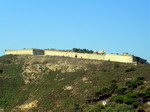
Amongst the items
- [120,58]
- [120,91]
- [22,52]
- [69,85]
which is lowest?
[120,91]

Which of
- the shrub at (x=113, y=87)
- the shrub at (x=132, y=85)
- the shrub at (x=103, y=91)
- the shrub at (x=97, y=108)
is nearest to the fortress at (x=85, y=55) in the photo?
the shrub at (x=132, y=85)

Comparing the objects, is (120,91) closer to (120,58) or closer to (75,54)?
(120,58)

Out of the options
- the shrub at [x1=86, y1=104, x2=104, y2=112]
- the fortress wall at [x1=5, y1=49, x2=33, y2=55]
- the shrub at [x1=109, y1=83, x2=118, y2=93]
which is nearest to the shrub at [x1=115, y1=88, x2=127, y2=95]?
the shrub at [x1=109, y1=83, x2=118, y2=93]

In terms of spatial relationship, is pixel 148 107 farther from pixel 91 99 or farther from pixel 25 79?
pixel 25 79

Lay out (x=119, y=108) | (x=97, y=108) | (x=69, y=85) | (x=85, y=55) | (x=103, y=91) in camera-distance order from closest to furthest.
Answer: (x=119, y=108) → (x=97, y=108) → (x=103, y=91) → (x=69, y=85) → (x=85, y=55)

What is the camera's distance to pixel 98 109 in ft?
214

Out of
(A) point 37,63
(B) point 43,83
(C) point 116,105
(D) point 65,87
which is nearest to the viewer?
(C) point 116,105

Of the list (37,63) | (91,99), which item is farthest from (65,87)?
(37,63)

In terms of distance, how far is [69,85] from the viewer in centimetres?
8531

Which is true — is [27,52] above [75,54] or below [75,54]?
above

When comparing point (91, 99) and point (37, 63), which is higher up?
point (37, 63)

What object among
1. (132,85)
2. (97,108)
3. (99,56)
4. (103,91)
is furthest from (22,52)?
(97,108)

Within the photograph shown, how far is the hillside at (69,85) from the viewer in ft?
233

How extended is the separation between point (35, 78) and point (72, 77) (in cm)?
1060
